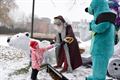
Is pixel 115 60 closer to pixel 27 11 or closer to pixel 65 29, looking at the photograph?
pixel 65 29

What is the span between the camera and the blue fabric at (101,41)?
107 inches

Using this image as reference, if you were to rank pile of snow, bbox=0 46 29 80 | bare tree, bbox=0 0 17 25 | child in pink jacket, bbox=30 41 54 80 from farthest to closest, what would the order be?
bare tree, bbox=0 0 17 25 < pile of snow, bbox=0 46 29 80 < child in pink jacket, bbox=30 41 54 80

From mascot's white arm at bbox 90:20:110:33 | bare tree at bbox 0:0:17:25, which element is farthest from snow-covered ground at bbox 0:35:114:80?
bare tree at bbox 0:0:17:25

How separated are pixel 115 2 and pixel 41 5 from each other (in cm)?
252

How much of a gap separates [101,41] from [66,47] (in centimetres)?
102

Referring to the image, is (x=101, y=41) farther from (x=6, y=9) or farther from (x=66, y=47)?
(x=6, y=9)

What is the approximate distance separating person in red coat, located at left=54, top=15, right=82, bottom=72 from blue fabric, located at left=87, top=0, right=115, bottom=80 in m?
0.81

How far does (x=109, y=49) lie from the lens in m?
2.76

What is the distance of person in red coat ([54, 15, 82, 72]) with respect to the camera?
11.9ft

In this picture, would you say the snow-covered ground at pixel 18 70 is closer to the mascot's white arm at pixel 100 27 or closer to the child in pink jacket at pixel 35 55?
the child in pink jacket at pixel 35 55

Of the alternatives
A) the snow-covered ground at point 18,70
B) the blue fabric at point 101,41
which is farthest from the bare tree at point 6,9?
the blue fabric at point 101,41

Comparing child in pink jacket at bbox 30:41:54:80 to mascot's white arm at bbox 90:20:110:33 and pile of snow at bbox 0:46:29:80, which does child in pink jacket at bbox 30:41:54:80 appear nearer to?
pile of snow at bbox 0:46:29:80

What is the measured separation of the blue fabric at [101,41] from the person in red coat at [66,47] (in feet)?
2.67

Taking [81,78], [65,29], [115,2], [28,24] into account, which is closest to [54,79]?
[81,78]
